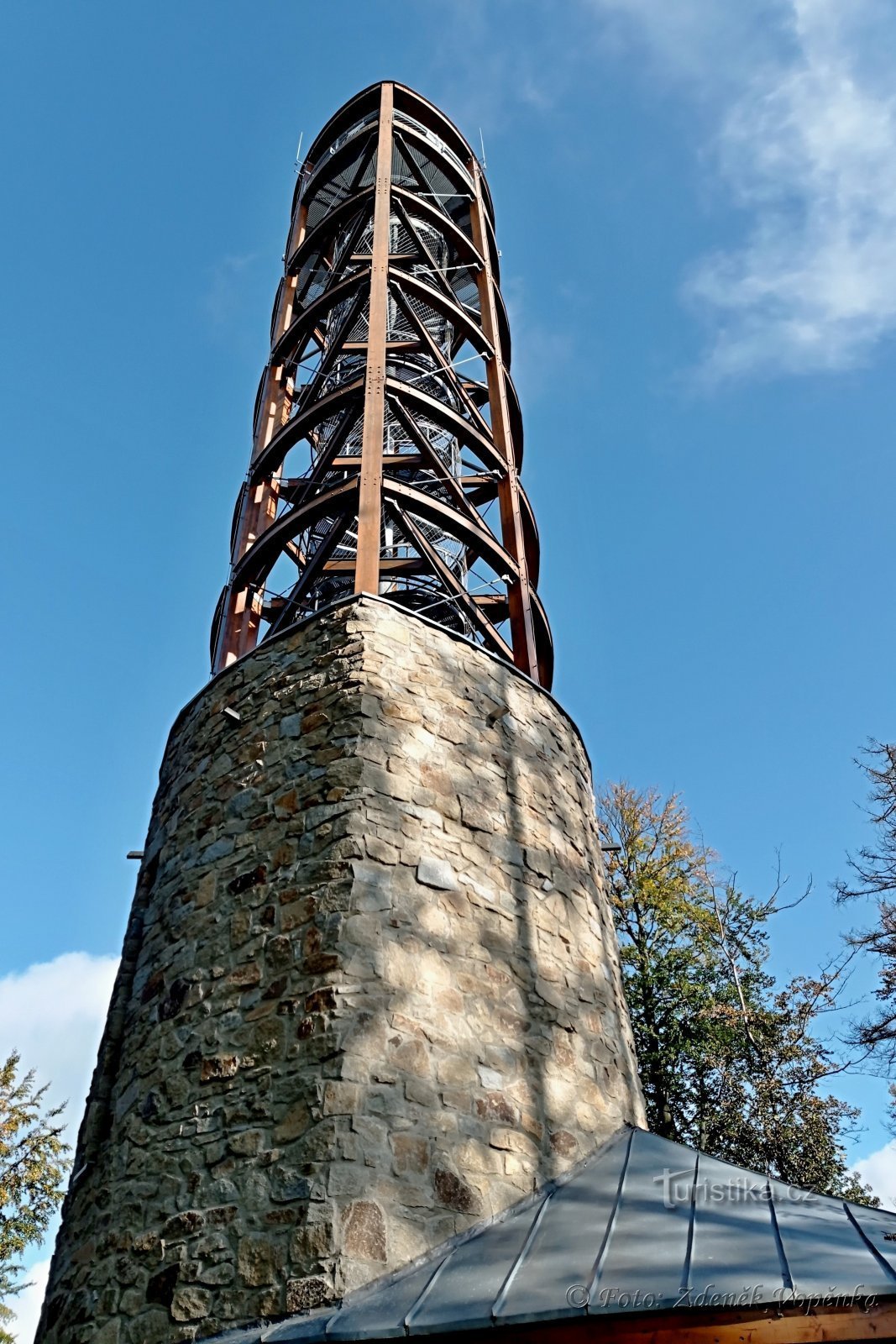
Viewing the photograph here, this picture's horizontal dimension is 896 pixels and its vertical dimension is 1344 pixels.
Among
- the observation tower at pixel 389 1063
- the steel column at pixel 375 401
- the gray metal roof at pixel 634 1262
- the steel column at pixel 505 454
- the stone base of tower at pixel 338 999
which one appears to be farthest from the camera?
the steel column at pixel 505 454

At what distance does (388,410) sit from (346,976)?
6.73m

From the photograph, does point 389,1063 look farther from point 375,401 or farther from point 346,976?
point 375,401

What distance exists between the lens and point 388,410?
989 centimetres

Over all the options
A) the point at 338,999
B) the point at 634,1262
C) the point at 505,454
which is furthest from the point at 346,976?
the point at 505,454

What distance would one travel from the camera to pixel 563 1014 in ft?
17.8

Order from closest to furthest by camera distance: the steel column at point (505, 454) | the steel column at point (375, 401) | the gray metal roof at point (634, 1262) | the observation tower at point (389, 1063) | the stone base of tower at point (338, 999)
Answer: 1. the gray metal roof at point (634, 1262)
2. the observation tower at point (389, 1063)
3. the stone base of tower at point (338, 999)
4. the steel column at point (375, 401)
5. the steel column at point (505, 454)

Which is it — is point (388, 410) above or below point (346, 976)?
above

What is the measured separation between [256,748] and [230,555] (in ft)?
13.1

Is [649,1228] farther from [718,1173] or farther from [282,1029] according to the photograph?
[282,1029]

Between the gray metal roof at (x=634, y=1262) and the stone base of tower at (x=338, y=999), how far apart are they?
0.62 ft

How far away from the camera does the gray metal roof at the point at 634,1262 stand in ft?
10.7

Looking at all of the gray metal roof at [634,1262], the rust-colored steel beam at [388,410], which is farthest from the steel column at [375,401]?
the gray metal roof at [634,1262]

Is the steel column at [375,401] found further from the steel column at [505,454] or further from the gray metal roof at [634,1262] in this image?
the gray metal roof at [634,1262]

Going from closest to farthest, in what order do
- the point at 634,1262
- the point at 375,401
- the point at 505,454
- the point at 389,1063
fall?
1. the point at 634,1262
2. the point at 389,1063
3. the point at 375,401
4. the point at 505,454
